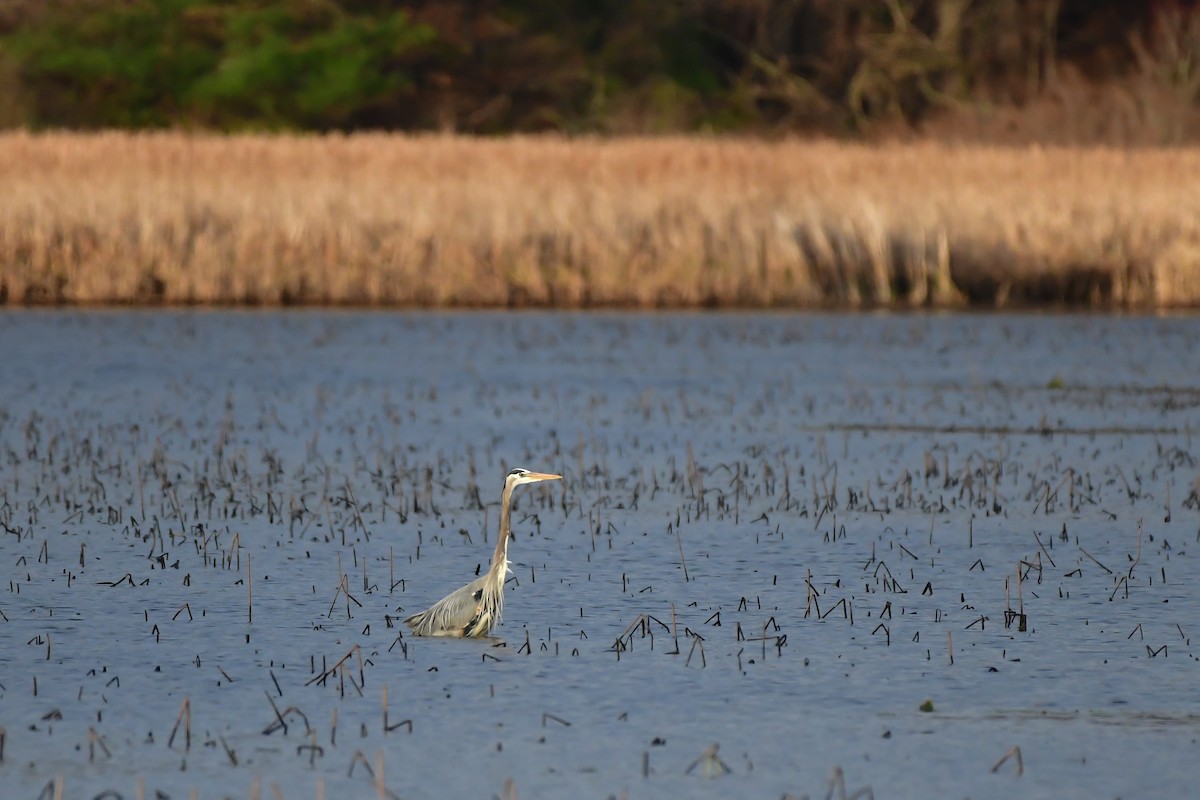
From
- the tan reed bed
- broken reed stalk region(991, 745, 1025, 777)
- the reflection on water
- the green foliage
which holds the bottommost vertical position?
broken reed stalk region(991, 745, 1025, 777)

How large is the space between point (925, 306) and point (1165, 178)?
3631 millimetres

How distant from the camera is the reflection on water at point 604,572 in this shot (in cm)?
550

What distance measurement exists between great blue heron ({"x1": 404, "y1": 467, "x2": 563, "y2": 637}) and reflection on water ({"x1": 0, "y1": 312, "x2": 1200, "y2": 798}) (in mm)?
130

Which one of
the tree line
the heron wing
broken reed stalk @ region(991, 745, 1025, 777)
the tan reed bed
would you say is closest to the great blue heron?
the heron wing

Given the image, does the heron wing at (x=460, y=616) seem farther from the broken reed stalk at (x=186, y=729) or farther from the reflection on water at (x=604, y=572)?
the broken reed stalk at (x=186, y=729)

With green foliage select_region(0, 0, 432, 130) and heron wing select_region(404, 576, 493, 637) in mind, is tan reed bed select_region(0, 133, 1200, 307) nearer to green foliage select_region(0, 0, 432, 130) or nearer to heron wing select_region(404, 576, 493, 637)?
heron wing select_region(404, 576, 493, 637)

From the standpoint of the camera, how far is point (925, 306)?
19.6m

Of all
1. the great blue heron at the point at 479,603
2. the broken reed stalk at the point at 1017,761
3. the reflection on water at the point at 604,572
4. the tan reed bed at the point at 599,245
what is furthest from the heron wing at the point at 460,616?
the tan reed bed at the point at 599,245

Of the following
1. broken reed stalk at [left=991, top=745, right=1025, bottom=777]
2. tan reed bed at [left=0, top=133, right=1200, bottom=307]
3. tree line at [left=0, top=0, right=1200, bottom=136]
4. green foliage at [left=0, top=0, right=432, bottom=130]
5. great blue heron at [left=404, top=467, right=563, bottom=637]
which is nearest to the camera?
broken reed stalk at [left=991, top=745, right=1025, bottom=777]

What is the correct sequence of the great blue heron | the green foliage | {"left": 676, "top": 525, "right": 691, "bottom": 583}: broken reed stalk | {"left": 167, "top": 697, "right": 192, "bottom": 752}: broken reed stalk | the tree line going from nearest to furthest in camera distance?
{"left": 167, "top": 697, "right": 192, "bottom": 752}: broken reed stalk, the great blue heron, {"left": 676, "top": 525, "right": 691, "bottom": 583}: broken reed stalk, the tree line, the green foliage

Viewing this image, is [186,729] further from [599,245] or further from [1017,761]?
[599,245]

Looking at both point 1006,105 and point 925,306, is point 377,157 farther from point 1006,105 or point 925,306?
point 1006,105

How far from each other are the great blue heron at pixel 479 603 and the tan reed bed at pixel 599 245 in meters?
12.7

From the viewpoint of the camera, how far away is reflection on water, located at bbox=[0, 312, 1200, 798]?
5.50 metres
